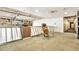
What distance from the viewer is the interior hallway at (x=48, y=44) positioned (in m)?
2.74

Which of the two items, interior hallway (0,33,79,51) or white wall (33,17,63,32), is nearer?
interior hallway (0,33,79,51)

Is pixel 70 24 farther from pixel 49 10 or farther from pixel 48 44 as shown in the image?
pixel 48 44

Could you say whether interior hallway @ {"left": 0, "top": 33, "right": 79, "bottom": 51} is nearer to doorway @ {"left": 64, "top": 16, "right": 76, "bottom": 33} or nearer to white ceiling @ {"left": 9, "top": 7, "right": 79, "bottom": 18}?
doorway @ {"left": 64, "top": 16, "right": 76, "bottom": 33}

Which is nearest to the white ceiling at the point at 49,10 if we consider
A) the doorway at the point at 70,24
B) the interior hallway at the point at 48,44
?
the doorway at the point at 70,24

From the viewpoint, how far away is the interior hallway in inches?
108

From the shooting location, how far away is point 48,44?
9.25ft

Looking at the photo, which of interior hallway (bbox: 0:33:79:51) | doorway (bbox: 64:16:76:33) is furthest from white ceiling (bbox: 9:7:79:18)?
interior hallway (bbox: 0:33:79:51)

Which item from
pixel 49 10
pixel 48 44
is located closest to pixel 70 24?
pixel 49 10

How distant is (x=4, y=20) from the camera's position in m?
2.70

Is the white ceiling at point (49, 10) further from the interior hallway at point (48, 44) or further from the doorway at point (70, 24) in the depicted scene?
the interior hallway at point (48, 44)

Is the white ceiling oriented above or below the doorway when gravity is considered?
above
